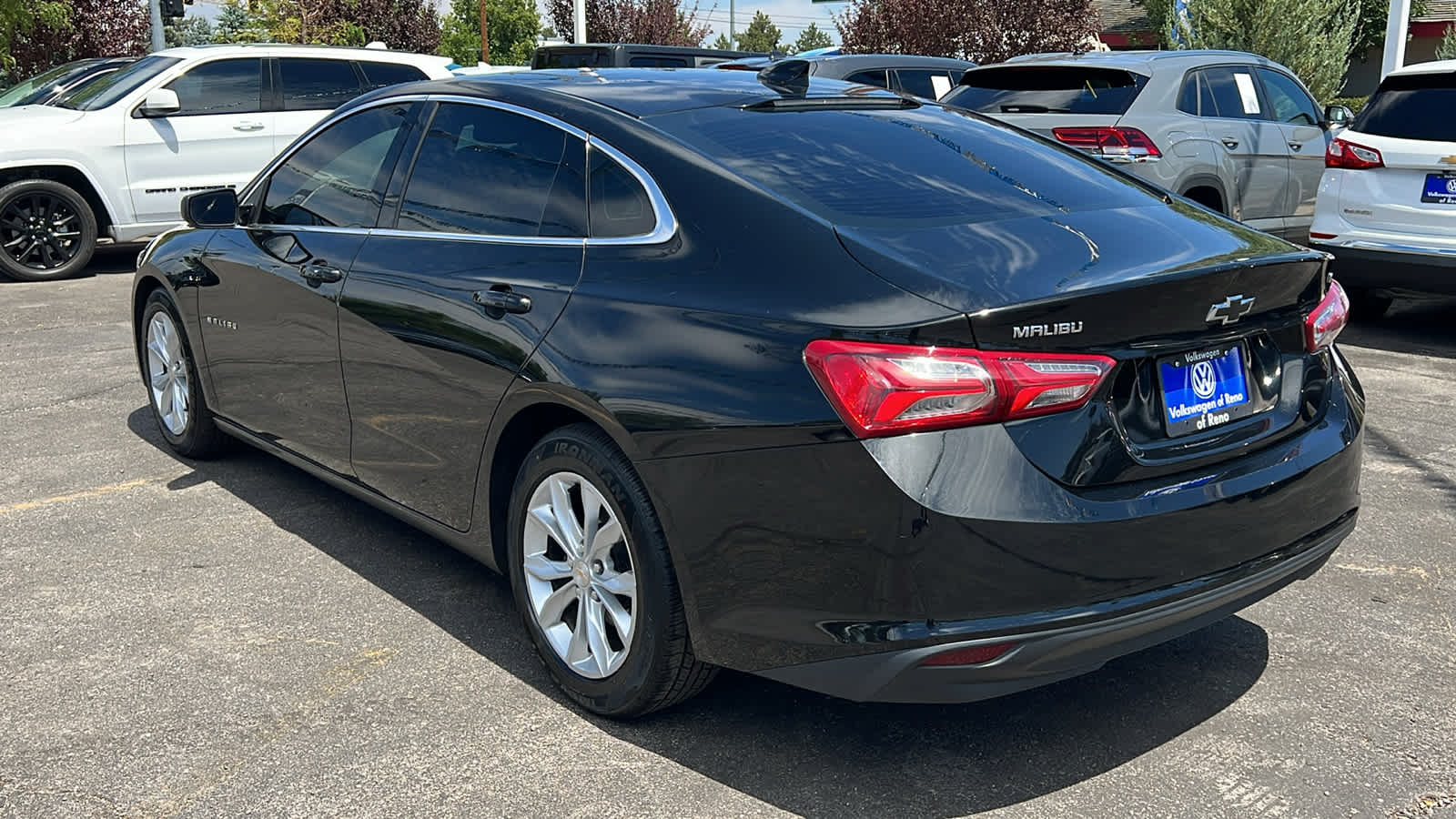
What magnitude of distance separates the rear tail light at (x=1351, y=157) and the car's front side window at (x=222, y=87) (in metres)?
8.60

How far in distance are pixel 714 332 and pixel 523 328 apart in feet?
2.28

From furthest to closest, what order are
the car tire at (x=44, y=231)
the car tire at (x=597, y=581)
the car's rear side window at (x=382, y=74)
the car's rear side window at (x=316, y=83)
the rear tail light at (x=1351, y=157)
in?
the car's rear side window at (x=382, y=74)
the car's rear side window at (x=316, y=83)
the car tire at (x=44, y=231)
the rear tail light at (x=1351, y=157)
the car tire at (x=597, y=581)

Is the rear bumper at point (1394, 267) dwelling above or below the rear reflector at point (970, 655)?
below

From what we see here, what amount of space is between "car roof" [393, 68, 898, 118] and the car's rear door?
8 cm

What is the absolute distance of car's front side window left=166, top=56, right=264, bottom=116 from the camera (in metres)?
11.7

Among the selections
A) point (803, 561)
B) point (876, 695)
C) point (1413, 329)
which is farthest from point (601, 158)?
point (1413, 329)

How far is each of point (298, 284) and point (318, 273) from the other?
0.16 metres

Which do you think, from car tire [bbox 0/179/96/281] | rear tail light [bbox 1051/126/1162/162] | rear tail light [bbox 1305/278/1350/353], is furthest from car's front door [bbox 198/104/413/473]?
car tire [bbox 0/179/96/281]

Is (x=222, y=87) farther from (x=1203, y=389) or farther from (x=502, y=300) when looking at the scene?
(x=1203, y=389)

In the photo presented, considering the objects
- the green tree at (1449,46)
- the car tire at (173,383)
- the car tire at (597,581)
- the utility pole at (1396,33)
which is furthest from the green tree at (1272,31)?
the car tire at (597,581)

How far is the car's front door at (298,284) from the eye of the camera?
448cm

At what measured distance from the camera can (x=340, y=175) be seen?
4707 mm

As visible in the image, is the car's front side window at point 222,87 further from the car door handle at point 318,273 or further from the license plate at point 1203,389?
the license plate at point 1203,389

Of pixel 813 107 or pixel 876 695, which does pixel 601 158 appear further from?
pixel 876 695
